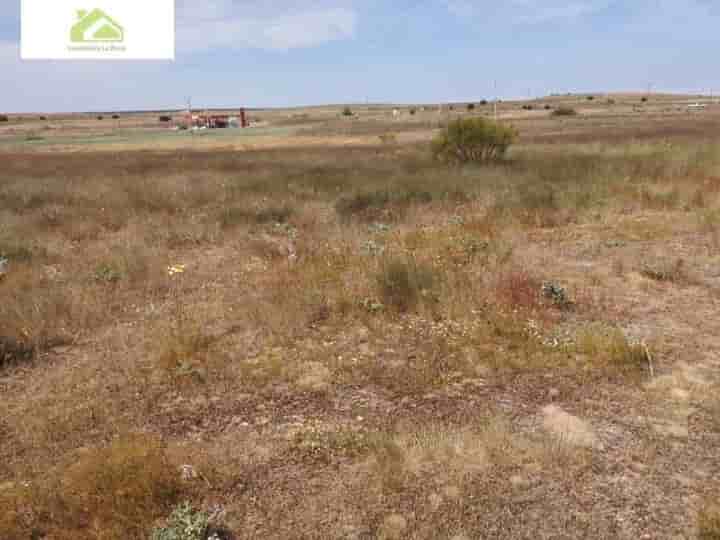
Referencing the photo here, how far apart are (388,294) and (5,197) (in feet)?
43.4

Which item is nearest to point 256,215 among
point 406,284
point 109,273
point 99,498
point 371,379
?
point 109,273

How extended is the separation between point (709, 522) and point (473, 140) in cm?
1625

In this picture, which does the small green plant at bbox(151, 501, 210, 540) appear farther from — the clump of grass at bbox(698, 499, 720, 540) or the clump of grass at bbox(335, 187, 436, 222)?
the clump of grass at bbox(335, 187, 436, 222)

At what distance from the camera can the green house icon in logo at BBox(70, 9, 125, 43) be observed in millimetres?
20922

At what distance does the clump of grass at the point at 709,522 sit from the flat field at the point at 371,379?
23mm

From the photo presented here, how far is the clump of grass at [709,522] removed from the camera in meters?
2.60

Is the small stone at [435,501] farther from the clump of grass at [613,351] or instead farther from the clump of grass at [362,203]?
the clump of grass at [362,203]

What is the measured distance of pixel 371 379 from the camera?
4.43 m

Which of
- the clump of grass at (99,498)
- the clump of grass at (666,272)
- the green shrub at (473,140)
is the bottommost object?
the clump of grass at (99,498)

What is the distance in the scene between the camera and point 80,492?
3.03 metres

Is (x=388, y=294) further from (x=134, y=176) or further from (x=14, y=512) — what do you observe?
(x=134, y=176)

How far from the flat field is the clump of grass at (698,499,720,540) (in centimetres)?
2

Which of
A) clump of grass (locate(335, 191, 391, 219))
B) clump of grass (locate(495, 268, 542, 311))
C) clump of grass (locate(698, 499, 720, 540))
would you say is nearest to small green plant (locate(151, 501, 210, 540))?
clump of grass (locate(698, 499, 720, 540))

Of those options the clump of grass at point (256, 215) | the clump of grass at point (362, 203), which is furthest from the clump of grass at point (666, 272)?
the clump of grass at point (256, 215)
